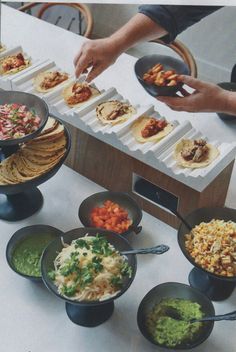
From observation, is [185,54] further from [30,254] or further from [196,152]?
[30,254]

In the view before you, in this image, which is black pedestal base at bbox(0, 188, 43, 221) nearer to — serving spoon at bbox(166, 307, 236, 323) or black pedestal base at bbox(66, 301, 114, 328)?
black pedestal base at bbox(66, 301, 114, 328)

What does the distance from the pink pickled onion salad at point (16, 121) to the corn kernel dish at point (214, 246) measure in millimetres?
510

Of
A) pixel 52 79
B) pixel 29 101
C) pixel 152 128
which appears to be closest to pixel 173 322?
pixel 152 128

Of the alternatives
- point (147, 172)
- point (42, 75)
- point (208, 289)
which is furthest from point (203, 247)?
point (42, 75)

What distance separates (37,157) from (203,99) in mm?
477

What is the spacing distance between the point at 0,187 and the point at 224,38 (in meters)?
2.17

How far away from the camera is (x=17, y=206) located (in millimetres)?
1314

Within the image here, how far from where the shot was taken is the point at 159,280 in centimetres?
116

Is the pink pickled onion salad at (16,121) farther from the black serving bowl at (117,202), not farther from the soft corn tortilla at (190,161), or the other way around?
the soft corn tortilla at (190,161)

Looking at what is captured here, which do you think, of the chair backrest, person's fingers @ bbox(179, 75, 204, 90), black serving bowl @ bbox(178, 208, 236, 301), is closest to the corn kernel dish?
black serving bowl @ bbox(178, 208, 236, 301)

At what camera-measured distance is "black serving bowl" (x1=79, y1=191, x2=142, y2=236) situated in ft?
4.02

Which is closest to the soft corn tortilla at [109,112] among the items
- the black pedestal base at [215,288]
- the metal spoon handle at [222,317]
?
the black pedestal base at [215,288]

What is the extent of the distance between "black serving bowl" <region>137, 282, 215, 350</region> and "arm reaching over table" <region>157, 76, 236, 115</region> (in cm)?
48

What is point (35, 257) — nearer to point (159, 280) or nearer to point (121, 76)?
point (159, 280)
